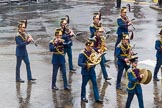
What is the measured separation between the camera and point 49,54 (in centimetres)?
2008

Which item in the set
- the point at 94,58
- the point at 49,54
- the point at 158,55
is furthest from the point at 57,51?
the point at 49,54

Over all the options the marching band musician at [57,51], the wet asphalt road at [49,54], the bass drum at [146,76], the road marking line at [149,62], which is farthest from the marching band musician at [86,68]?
the road marking line at [149,62]

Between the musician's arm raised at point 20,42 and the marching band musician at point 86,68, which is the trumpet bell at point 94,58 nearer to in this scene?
the marching band musician at point 86,68

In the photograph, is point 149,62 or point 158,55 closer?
point 158,55

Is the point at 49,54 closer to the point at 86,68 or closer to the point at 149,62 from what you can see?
the point at 149,62

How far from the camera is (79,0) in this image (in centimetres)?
4366

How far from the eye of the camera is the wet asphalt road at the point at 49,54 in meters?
13.8

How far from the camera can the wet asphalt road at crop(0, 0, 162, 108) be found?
13836 mm

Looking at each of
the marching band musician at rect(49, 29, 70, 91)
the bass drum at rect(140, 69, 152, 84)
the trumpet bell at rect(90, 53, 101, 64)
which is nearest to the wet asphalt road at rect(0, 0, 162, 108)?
the marching band musician at rect(49, 29, 70, 91)

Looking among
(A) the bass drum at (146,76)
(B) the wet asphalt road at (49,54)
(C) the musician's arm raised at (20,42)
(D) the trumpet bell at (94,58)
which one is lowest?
(B) the wet asphalt road at (49,54)

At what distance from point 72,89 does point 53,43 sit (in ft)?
5.37

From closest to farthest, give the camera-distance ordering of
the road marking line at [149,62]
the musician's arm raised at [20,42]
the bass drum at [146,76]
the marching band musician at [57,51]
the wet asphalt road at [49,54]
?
the bass drum at [146,76], the wet asphalt road at [49,54], the marching band musician at [57,51], the musician's arm raised at [20,42], the road marking line at [149,62]

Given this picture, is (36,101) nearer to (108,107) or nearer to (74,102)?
(74,102)

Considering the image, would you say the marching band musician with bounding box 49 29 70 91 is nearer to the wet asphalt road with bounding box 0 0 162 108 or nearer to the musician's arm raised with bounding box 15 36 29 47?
the wet asphalt road with bounding box 0 0 162 108
